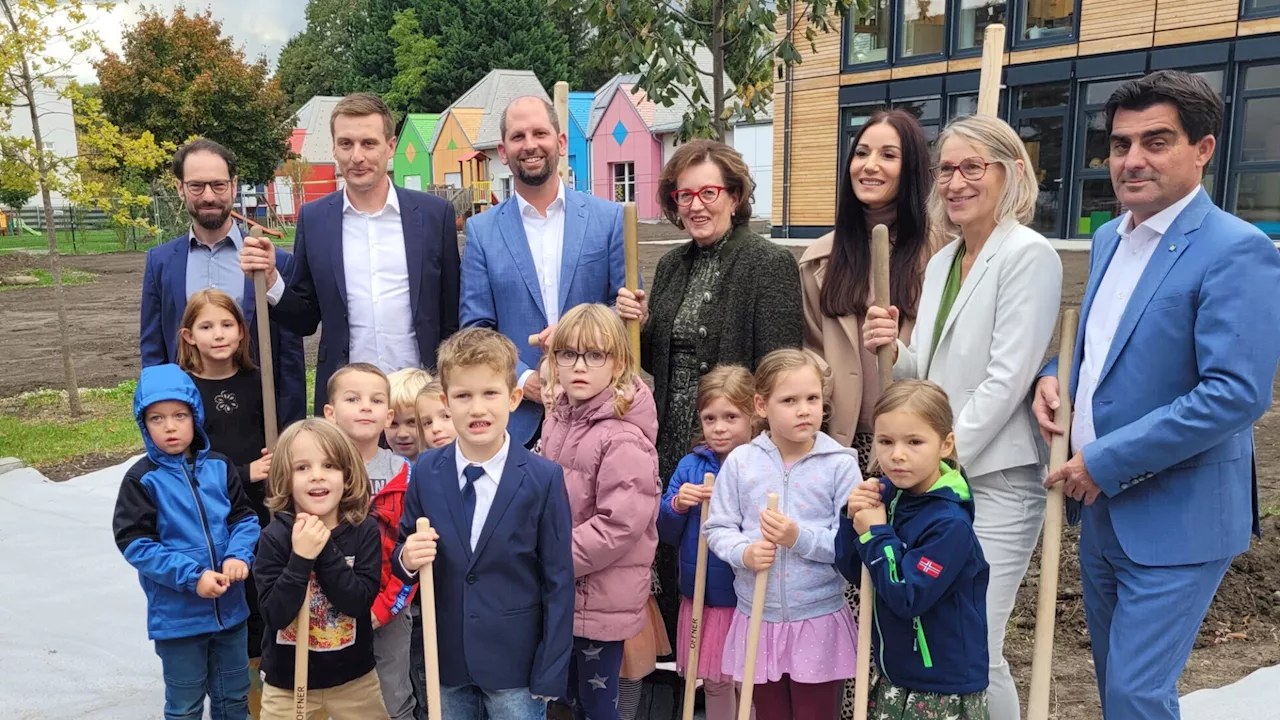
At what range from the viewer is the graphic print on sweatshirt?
3074mm

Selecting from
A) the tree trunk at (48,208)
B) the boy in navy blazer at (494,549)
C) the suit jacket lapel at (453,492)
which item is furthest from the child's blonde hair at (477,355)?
the tree trunk at (48,208)

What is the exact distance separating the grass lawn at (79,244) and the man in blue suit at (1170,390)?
30008 mm

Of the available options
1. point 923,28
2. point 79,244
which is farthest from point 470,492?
point 79,244

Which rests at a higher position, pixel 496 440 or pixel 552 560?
pixel 496 440

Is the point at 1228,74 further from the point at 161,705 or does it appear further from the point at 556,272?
the point at 161,705

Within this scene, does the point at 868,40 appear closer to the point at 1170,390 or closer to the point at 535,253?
the point at 535,253

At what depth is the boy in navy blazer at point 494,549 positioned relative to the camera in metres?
2.90

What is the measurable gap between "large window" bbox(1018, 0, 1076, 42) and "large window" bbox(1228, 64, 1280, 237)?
3732mm

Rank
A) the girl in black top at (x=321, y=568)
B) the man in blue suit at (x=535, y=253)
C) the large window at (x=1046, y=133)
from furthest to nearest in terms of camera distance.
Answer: the large window at (x=1046, y=133) → the man in blue suit at (x=535, y=253) → the girl in black top at (x=321, y=568)

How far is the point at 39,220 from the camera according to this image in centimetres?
4538

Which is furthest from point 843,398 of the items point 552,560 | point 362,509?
point 362,509

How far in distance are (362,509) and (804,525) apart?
4.71 feet

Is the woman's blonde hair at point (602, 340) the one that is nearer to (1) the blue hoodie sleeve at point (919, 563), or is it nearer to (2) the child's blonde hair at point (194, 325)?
(1) the blue hoodie sleeve at point (919, 563)

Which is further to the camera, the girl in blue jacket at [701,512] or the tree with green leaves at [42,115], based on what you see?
the tree with green leaves at [42,115]
